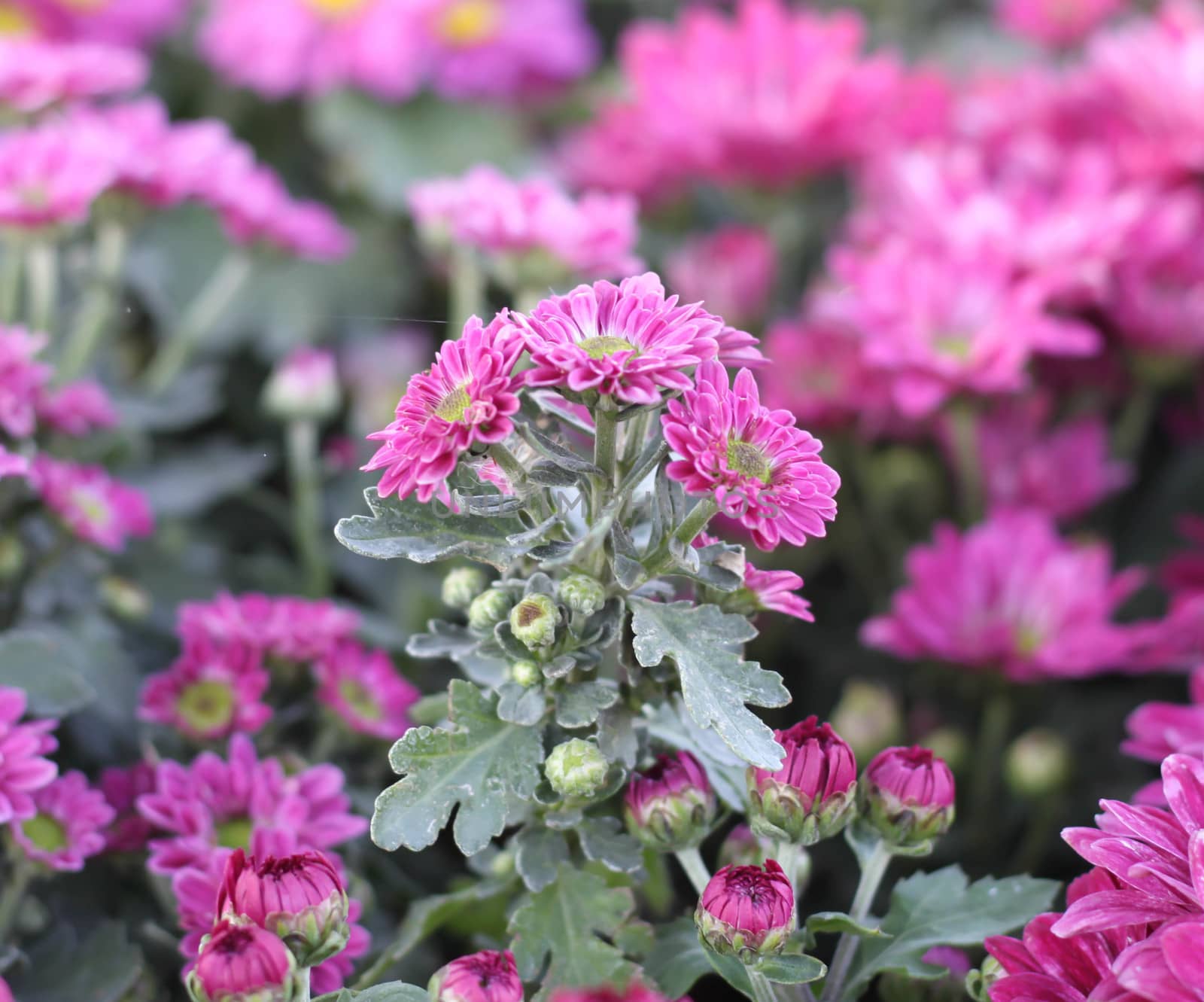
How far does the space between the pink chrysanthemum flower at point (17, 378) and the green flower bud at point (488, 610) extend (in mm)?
242

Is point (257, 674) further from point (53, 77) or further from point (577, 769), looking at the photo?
point (53, 77)

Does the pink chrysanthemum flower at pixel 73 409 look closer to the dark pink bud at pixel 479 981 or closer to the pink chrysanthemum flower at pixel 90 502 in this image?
the pink chrysanthemum flower at pixel 90 502

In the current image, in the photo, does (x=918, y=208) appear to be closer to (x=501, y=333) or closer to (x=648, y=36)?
(x=648, y=36)

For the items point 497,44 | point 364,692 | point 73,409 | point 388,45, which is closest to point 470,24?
point 497,44

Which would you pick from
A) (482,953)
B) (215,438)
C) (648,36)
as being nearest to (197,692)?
(482,953)

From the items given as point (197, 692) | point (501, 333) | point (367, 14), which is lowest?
point (197, 692)

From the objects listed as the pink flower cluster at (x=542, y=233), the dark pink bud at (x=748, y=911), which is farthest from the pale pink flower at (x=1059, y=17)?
the dark pink bud at (x=748, y=911)

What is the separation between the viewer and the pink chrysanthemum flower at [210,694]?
530mm

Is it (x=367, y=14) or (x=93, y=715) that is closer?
(x=93, y=715)

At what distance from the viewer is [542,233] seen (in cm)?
64

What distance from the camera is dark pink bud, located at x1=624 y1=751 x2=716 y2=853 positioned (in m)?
0.40

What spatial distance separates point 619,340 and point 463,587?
120 millimetres

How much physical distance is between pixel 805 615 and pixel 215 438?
2.04 ft

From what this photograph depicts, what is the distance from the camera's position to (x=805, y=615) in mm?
413
